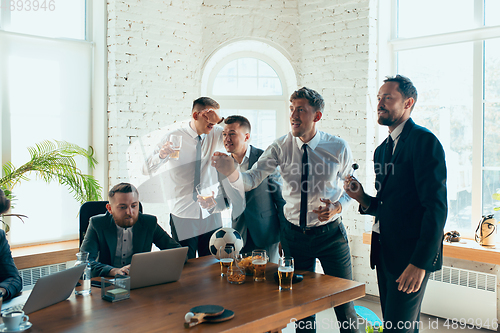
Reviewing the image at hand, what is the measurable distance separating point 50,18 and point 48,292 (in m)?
3.09

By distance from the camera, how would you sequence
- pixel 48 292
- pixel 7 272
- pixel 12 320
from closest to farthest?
pixel 12 320
pixel 48 292
pixel 7 272

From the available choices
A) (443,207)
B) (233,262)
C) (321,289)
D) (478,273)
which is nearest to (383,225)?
(443,207)

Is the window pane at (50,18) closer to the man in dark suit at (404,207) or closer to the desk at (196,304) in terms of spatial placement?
the desk at (196,304)

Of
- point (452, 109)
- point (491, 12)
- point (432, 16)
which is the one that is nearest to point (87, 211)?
point (452, 109)

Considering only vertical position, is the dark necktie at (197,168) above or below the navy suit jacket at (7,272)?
above

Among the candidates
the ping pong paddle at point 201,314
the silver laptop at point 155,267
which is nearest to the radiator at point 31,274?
the silver laptop at point 155,267

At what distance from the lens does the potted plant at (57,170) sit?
340 centimetres

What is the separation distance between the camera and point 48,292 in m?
1.60

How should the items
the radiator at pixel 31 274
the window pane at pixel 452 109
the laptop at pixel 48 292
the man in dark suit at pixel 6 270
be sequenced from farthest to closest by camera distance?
the window pane at pixel 452 109, the radiator at pixel 31 274, the man in dark suit at pixel 6 270, the laptop at pixel 48 292

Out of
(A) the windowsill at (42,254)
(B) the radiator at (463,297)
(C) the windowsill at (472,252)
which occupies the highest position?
(C) the windowsill at (472,252)

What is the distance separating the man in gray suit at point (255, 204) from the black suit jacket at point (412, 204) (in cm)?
84

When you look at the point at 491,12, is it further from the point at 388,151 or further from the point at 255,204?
the point at 255,204

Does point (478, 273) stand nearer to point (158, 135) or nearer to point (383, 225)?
point (383, 225)

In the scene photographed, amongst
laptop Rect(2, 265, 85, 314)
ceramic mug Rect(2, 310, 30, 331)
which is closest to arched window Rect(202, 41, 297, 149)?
laptop Rect(2, 265, 85, 314)
